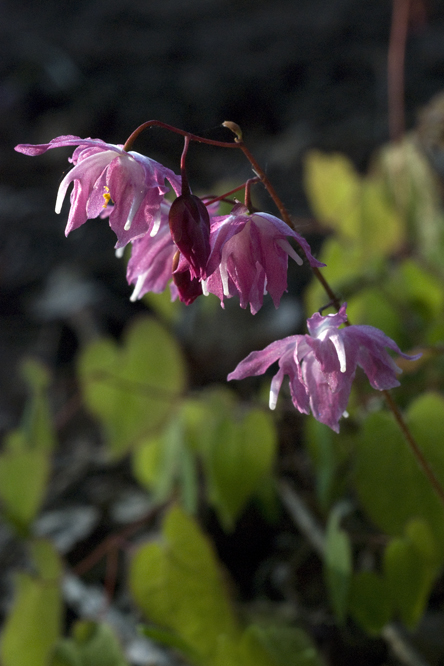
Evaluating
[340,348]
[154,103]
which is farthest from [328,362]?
[154,103]

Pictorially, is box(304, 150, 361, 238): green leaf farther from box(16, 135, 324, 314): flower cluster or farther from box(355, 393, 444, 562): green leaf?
box(16, 135, 324, 314): flower cluster

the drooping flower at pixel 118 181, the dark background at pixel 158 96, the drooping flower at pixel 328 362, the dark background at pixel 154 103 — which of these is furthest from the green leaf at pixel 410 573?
the dark background at pixel 158 96

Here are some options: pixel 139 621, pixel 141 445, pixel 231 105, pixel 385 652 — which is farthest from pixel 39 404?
Answer: pixel 231 105

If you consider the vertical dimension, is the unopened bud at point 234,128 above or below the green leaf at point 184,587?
above

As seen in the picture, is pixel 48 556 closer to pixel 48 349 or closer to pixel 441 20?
pixel 48 349

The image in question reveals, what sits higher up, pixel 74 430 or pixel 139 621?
pixel 139 621

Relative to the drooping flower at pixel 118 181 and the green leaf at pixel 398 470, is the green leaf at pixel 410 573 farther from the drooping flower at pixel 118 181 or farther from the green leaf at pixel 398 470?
the drooping flower at pixel 118 181
